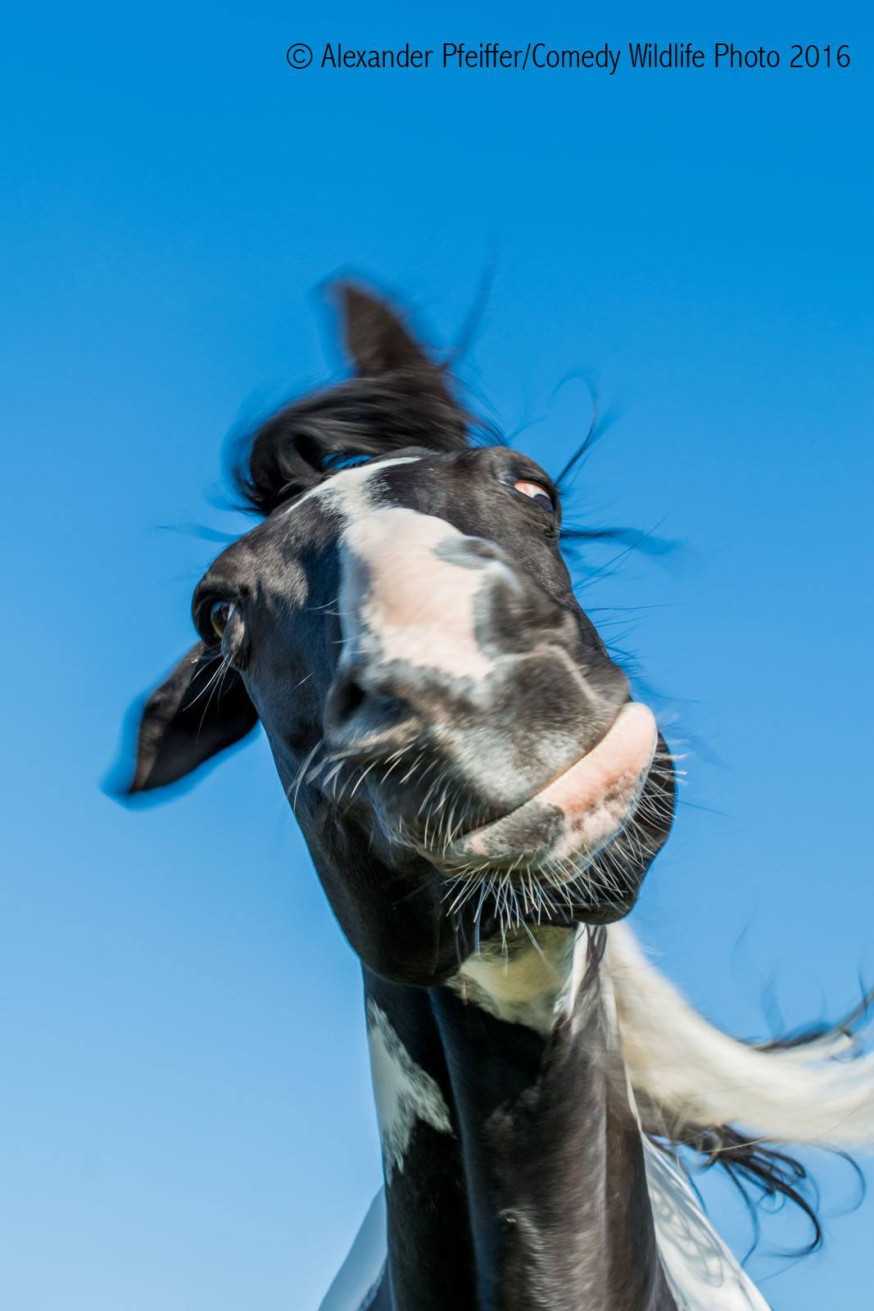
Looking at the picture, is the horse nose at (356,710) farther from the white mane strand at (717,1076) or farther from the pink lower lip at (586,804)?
the white mane strand at (717,1076)

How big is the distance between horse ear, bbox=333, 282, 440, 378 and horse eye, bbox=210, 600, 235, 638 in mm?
1248

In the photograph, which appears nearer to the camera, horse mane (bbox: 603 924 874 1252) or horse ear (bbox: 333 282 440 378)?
horse mane (bbox: 603 924 874 1252)

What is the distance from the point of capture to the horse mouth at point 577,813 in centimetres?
185

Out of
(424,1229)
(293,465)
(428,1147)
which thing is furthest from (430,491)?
(424,1229)

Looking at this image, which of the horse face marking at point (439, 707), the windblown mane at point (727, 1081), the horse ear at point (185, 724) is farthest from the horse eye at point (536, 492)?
the horse ear at point (185, 724)

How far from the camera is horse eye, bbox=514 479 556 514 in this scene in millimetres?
2748

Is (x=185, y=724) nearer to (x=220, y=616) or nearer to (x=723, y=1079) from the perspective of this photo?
(x=220, y=616)

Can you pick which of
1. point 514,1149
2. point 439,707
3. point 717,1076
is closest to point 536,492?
point 439,707

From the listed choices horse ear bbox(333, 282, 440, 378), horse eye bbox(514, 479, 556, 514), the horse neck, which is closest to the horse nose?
the horse neck

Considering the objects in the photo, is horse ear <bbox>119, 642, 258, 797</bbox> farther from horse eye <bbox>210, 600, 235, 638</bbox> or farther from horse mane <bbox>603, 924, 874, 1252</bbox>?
horse mane <bbox>603, 924, 874, 1252</bbox>

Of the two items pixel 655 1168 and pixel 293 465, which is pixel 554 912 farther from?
pixel 293 465

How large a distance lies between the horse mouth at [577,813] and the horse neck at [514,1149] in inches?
22.8

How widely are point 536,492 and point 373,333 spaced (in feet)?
4.26

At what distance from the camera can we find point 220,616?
2.88 m
